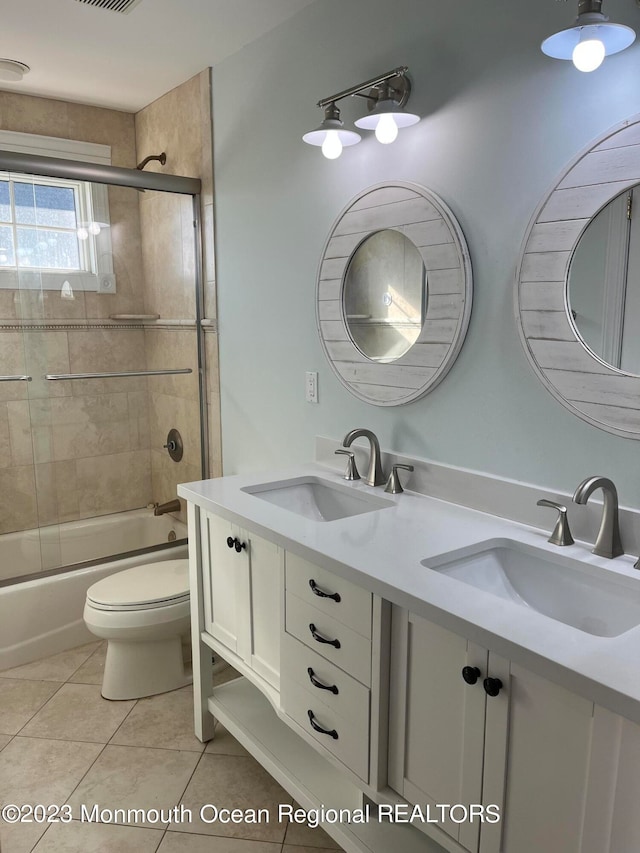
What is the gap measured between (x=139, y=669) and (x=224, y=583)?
74 centimetres

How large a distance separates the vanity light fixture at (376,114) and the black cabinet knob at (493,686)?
4.54 ft

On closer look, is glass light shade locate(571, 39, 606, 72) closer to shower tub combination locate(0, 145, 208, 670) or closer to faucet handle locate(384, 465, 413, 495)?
faucet handle locate(384, 465, 413, 495)

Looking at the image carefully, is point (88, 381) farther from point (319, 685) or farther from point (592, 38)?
point (592, 38)

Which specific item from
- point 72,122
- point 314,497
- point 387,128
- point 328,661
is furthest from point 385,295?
point 72,122

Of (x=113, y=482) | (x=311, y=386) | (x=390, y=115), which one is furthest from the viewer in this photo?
(x=113, y=482)

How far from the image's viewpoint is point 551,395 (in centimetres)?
A: 159

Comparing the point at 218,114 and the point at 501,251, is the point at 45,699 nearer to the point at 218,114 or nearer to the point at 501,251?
the point at 501,251

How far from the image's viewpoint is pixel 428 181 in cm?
186

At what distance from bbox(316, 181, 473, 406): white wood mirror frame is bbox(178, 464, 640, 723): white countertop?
1.08 feet

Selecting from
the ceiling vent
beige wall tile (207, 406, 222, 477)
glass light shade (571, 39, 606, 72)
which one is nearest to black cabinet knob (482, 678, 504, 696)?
glass light shade (571, 39, 606, 72)

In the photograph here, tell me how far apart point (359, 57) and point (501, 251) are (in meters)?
0.83

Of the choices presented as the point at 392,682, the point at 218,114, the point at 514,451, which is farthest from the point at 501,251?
the point at 218,114

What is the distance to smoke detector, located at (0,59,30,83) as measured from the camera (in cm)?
268

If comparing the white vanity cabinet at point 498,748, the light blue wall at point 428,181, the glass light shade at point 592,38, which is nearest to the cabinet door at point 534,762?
the white vanity cabinet at point 498,748
